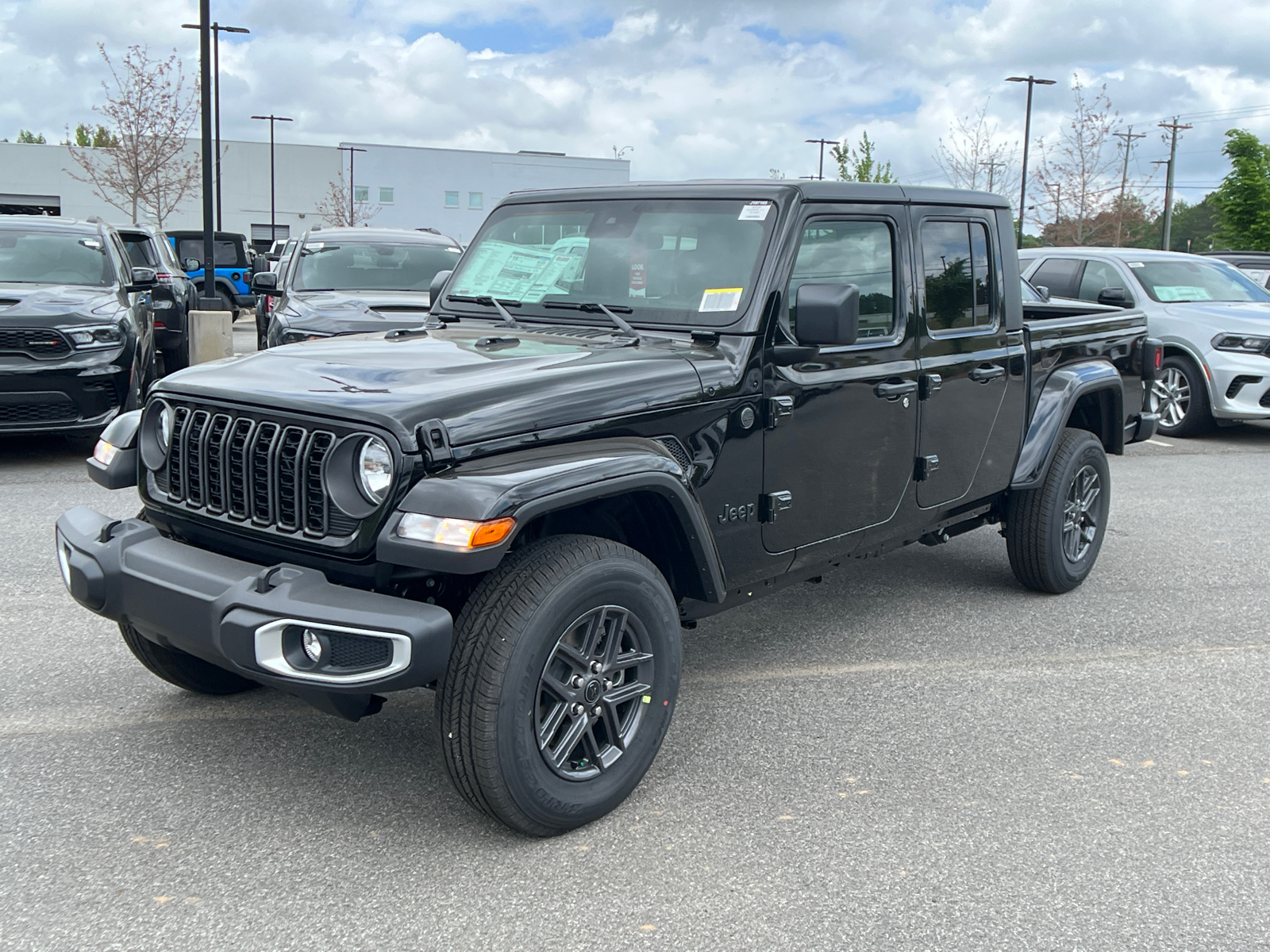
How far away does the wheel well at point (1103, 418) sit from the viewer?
19.5 ft

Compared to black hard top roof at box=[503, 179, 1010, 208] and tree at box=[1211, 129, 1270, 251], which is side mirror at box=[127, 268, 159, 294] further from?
tree at box=[1211, 129, 1270, 251]

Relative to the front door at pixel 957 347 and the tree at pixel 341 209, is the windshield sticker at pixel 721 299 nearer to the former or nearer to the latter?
the front door at pixel 957 347

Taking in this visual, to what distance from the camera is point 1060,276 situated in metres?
11.9

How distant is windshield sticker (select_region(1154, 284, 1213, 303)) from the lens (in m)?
11.6

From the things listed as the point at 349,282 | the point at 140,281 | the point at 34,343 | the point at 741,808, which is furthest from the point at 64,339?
the point at 741,808

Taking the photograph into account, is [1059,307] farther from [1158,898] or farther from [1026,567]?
[1158,898]

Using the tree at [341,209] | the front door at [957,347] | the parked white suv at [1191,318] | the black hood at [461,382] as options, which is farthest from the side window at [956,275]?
the tree at [341,209]

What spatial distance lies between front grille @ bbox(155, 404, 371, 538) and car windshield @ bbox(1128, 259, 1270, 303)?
10.5m

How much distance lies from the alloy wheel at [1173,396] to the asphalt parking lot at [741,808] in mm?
6604

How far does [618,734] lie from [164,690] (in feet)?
6.20

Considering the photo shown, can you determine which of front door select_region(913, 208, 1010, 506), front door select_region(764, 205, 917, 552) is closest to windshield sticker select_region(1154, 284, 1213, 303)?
front door select_region(913, 208, 1010, 506)

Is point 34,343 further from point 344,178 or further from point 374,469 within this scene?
point 344,178

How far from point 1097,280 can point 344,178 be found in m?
64.9

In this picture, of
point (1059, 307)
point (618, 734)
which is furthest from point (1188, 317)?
point (618, 734)
